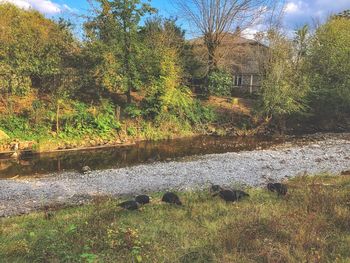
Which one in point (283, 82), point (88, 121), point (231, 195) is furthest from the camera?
point (283, 82)

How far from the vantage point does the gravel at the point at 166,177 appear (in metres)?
8.91

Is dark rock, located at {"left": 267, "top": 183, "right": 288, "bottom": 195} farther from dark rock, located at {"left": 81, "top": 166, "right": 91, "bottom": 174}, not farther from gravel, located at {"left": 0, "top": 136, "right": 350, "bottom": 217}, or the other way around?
dark rock, located at {"left": 81, "top": 166, "right": 91, "bottom": 174}

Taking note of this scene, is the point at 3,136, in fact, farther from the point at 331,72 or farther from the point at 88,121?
the point at 331,72

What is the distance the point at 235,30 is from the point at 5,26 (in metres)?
16.6

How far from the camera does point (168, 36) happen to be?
24.3 metres

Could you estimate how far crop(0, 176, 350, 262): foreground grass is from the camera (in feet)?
13.7

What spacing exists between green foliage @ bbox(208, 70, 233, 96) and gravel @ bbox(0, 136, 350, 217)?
11463 mm

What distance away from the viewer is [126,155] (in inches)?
627

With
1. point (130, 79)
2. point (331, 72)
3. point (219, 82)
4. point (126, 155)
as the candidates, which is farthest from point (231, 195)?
point (331, 72)

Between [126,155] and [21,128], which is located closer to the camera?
[126,155]

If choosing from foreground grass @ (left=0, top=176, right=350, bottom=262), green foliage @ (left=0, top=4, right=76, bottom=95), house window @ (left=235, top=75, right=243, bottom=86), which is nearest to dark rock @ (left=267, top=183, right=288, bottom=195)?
foreground grass @ (left=0, top=176, right=350, bottom=262)

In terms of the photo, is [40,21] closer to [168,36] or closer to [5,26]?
[5,26]

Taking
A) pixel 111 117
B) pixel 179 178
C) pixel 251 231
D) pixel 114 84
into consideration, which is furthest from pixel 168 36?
pixel 251 231

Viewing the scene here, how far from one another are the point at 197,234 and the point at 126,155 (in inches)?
439
